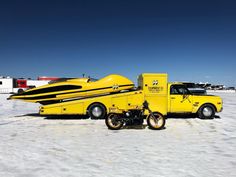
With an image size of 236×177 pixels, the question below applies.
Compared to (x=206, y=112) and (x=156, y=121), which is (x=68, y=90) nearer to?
(x=156, y=121)

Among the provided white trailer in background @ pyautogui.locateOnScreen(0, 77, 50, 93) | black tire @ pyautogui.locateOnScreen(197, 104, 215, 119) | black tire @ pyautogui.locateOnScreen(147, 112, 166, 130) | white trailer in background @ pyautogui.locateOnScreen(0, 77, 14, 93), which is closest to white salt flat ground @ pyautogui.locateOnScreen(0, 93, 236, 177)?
black tire @ pyautogui.locateOnScreen(147, 112, 166, 130)

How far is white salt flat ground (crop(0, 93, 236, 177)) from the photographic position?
496 cm

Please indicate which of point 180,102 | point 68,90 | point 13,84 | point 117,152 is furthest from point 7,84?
point 117,152

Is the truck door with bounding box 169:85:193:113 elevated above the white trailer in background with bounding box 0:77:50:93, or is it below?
below

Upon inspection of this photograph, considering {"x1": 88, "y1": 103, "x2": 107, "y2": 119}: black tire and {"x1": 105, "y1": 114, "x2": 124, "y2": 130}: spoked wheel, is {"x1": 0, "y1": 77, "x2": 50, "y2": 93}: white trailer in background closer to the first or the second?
{"x1": 88, "y1": 103, "x2": 107, "y2": 119}: black tire

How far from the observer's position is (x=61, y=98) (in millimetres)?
12594

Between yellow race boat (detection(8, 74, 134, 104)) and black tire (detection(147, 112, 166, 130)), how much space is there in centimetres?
367

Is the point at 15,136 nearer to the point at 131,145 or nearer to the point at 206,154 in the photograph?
the point at 131,145

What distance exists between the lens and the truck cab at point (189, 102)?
40.1 feet

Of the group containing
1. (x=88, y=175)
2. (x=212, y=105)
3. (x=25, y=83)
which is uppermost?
(x=25, y=83)

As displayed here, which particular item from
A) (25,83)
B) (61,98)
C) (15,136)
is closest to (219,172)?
(15,136)

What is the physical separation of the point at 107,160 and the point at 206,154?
273 cm

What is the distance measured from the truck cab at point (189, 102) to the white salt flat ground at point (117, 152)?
2.83m

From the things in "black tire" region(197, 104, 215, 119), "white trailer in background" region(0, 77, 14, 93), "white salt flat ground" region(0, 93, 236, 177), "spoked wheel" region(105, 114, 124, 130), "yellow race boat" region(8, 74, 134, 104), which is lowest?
"white salt flat ground" region(0, 93, 236, 177)
